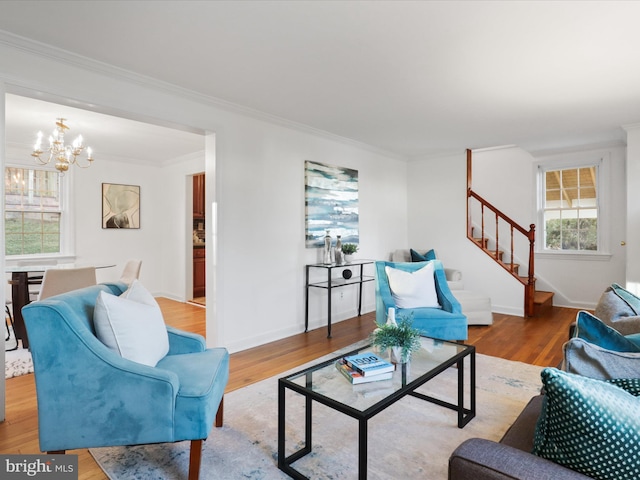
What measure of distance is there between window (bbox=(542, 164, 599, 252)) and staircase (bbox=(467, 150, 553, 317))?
44 centimetres

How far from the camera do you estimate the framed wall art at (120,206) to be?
20.1 ft

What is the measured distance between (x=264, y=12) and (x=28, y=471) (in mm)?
2607

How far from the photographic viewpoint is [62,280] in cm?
368

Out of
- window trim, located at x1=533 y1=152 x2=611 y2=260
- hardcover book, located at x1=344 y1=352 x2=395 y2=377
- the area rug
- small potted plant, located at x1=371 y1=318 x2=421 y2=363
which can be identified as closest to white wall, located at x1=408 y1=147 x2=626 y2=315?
window trim, located at x1=533 y1=152 x2=611 y2=260

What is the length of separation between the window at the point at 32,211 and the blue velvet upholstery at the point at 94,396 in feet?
16.2

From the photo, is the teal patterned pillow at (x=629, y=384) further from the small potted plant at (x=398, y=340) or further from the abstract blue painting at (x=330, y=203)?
the abstract blue painting at (x=330, y=203)

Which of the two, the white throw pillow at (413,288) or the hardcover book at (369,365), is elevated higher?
the white throw pillow at (413,288)

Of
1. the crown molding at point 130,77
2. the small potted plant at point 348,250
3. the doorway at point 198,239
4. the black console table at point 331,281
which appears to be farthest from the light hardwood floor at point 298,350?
the crown molding at point 130,77

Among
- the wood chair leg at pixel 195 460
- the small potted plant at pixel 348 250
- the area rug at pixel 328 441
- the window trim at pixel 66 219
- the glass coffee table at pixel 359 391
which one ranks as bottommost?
the area rug at pixel 328 441

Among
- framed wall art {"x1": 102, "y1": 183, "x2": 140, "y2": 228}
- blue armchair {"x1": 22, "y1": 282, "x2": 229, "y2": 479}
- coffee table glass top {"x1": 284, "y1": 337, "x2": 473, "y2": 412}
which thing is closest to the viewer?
blue armchair {"x1": 22, "y1": 282, "x2": 229, "y2": 479}

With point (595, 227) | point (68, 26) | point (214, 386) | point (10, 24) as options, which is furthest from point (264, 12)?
point (595, 227)

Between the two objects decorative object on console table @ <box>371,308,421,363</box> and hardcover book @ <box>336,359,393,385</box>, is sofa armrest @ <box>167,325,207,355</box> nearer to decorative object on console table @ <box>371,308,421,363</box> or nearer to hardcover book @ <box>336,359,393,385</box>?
hardcover book @ <box>336,359,393,385</box>

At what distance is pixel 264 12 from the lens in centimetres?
210

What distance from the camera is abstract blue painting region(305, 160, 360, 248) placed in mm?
4535
